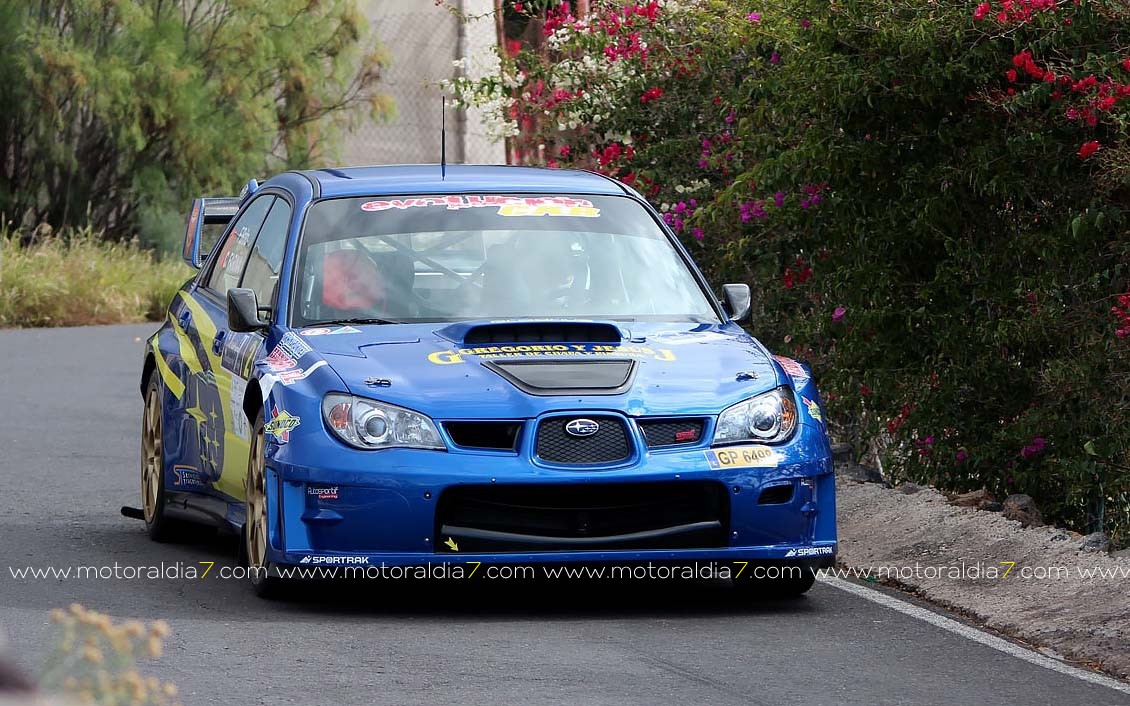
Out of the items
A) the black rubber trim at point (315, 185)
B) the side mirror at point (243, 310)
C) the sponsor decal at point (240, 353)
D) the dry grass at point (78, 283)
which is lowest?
the dry grass at point (78, 283)

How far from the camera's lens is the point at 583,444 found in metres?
7.51

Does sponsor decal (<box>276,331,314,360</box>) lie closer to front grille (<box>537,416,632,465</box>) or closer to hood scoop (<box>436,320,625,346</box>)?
hood scoop (<box>436,320,625,346</box>)

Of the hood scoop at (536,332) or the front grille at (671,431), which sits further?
the hood scoop at (536,332)

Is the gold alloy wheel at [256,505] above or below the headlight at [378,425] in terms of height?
below

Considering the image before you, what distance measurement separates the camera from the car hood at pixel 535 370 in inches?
297

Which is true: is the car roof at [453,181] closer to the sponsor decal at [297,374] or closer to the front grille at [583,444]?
the sponsor decal at [297,374]

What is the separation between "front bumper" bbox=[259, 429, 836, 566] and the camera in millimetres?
7418

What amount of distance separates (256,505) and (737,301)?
2073mm

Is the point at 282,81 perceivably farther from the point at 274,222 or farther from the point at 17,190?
the point at 274,222

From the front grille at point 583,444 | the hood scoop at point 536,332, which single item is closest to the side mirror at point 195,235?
the hood scoop at point 536,332

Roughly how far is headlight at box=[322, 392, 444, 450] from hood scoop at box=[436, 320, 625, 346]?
1.95 feet

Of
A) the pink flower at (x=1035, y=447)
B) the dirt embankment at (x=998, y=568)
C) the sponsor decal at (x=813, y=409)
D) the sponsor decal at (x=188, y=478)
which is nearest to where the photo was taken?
the dirt embankment at (x=998, y=568)

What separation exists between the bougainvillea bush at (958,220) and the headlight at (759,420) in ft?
5.62

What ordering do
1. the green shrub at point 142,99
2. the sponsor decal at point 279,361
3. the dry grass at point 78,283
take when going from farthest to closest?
the green shrub at point 142,99 → the dry grass at point 78,283 → the sponsor decal at point 279,361
